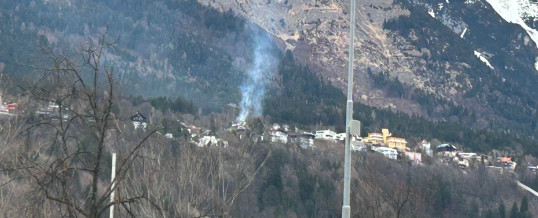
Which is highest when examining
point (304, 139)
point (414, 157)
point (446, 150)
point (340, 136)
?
point (340, 136)

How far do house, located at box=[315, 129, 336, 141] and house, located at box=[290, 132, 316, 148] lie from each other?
0.92 metres

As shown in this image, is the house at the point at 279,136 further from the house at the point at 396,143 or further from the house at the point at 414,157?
the house at the point at 396,143

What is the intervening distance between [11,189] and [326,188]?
208 ft

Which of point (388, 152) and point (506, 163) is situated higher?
point (388, 152)

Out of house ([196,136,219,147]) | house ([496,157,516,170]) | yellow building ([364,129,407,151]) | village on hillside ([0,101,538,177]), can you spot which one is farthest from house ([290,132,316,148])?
house ([196,136,219,147])

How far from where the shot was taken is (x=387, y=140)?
18100cm

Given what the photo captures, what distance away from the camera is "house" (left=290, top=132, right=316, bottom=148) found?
15338 centimetres

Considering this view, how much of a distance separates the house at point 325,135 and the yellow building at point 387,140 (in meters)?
6.40

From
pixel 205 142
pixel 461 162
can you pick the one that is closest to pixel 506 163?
pixel 461 162

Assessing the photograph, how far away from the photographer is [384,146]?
17400 centimetres

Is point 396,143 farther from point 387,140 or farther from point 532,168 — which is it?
point 532,168

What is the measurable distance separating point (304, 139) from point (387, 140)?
74.2 ft

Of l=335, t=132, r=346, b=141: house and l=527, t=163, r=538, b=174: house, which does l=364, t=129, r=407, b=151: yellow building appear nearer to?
l=335, t=132, r=346, b=141: house

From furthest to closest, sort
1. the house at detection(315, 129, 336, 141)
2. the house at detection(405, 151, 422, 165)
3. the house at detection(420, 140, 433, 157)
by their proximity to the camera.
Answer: the house at detection(420, 140, 433, 157)
the house at detection(315, 129, 336, 141)
the house at detection(405, 151, 422, 165)
